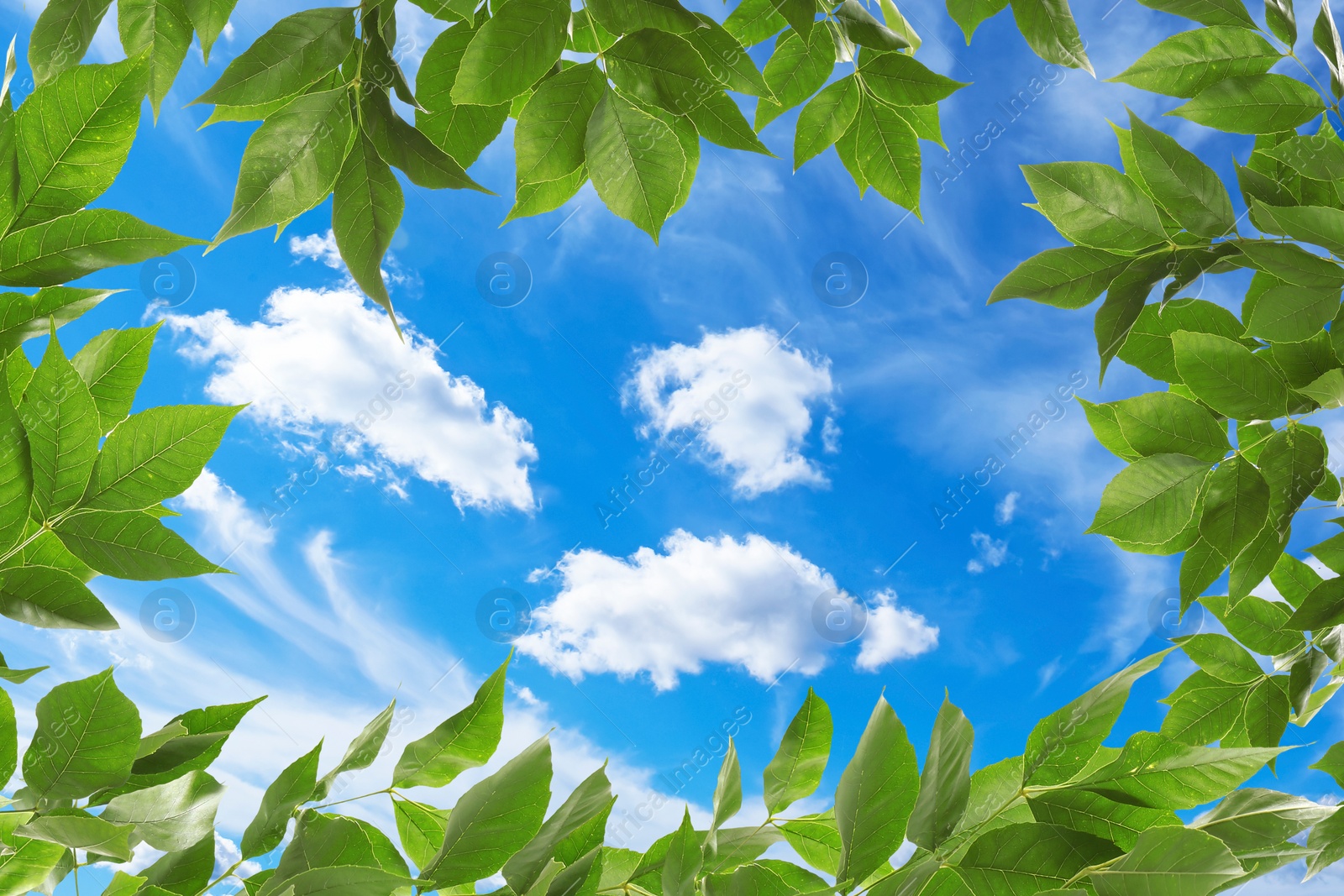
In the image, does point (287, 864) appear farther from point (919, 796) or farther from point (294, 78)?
point (294, 78)

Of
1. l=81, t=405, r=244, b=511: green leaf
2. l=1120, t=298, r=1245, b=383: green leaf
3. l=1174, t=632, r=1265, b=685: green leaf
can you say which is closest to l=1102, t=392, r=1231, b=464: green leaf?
l=1120, t=298, r=1245, b=383: green leaf

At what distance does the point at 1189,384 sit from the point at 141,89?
1.12 m

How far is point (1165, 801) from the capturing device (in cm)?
55

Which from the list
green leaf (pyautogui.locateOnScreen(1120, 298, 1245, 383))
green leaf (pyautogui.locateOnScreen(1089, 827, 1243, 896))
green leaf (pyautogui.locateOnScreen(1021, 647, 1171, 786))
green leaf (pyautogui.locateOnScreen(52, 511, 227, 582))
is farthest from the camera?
green leaf (pyautogui.locateOnScreen(1120, 298, 1245, 383))

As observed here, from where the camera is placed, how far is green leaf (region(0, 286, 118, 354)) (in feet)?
2.23

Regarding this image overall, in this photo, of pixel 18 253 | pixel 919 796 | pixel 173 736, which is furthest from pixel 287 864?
pixel 18 253

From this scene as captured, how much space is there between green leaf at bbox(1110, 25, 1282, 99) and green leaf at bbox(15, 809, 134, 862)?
1.30m

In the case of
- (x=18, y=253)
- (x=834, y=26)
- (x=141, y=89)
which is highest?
(x=834, y=26)

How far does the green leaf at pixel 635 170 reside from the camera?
709 mm

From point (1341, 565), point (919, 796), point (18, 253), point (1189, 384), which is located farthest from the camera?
point (1341, 565)

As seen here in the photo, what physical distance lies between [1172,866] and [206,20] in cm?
99

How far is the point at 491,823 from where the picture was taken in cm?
54

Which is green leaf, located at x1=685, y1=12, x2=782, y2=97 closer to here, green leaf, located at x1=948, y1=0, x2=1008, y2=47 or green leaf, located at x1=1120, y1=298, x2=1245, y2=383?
green leaf, located at x1=948, y1=0, x2=1008, y2=47

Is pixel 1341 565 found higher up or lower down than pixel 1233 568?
higher up
